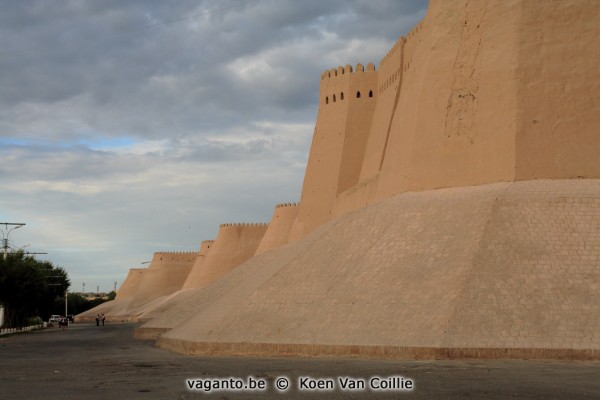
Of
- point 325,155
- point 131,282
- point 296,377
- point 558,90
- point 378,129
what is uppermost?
point 378,129

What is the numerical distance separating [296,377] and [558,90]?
13.0 meters

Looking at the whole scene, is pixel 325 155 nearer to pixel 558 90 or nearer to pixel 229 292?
pixel 229 292

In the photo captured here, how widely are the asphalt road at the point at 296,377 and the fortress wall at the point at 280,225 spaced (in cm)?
2662

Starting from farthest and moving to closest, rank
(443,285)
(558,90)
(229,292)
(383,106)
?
(383,106)
(229,292)
(558,90)
(443,285)

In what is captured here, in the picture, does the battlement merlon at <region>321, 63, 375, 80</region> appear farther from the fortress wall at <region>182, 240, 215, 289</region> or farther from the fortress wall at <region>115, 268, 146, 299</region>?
the fortress wall at <region>115, 268, 146, 299</region>

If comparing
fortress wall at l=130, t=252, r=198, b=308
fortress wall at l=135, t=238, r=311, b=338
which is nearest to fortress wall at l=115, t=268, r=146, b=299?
Result: fortress wall at l=130, t=252, r=198, b=308

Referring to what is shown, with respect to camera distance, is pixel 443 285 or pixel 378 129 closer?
pixel 443 285

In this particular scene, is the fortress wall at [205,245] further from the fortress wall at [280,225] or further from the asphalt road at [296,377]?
the asphalt road at [296,377]

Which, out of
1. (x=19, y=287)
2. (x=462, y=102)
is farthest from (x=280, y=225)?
(x=462, y=102)

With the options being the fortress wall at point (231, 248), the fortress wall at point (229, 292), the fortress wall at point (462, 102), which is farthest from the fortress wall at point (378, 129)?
the fortress wall at point (231, 248)

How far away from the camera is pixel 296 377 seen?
54.1 ft

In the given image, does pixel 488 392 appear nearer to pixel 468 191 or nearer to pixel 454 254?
pixel 454 254

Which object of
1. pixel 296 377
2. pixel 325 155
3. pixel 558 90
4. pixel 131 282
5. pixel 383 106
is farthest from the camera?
pixel 131 282

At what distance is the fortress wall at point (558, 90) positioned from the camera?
23.8 meters
